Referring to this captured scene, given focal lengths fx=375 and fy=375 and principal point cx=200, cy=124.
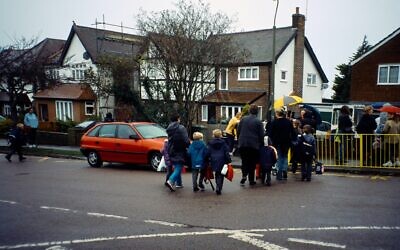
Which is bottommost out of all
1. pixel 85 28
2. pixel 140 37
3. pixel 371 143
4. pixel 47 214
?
pixel 47 214

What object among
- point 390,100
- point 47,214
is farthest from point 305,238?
point 390,100

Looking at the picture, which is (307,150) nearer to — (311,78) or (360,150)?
(360,150)

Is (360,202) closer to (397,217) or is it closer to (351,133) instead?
(397,217)

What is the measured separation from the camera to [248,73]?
3012cm

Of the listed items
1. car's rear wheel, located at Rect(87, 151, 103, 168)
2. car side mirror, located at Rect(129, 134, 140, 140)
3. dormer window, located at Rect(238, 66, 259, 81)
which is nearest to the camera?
car side mirror, located at Rect(129, 134, 140, 140)

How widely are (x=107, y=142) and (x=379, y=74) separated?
22.3 meters

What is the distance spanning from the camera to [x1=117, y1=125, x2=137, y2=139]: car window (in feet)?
41.9

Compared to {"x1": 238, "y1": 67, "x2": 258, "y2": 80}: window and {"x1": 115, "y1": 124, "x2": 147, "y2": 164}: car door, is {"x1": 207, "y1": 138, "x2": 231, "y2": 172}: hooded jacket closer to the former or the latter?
{"x1": 115, "y1": 124, "x2": 147, "y2": 164}: car door

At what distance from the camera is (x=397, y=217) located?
641 centimetres

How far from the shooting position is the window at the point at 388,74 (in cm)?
2688

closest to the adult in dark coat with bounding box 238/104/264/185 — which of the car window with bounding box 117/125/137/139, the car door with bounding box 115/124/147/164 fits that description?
the car door with bounding box 115/124/147/164

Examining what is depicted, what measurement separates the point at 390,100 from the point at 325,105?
16.6ft

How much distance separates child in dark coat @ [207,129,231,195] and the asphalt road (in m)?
0.37

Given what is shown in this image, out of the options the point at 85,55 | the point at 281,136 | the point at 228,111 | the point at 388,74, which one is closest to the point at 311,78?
the point at 388,74
